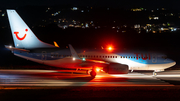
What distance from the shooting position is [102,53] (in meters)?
26.9

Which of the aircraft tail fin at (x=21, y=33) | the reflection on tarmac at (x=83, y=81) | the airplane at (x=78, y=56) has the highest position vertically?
the aircraft tail fin at (x=21, y=33)

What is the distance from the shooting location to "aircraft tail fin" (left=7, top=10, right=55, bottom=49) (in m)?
26.7

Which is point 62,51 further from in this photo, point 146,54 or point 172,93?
point 172,93

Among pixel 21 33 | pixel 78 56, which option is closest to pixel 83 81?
pixel 78 56

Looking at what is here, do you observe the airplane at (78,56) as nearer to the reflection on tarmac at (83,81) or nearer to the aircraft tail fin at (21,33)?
the aircraft tail fin at (21,33)

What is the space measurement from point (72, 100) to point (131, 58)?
1582 centimetres

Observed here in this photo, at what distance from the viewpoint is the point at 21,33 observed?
27.1 m

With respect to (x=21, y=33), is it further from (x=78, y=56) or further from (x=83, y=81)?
(x=83, y=81)

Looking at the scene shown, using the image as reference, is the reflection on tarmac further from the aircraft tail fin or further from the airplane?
the aircraft tail fin

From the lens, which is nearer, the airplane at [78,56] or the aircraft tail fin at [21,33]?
the airplane at [78,56]

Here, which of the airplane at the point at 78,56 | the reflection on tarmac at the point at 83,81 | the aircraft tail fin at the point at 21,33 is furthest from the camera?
the aircraft tail fin at the point at 21,33

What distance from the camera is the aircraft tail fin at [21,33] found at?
26697mm

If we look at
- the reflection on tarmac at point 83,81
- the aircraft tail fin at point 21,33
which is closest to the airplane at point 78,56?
the aircraft tail fin at point 21,33

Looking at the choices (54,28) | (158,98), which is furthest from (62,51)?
(54,28)
